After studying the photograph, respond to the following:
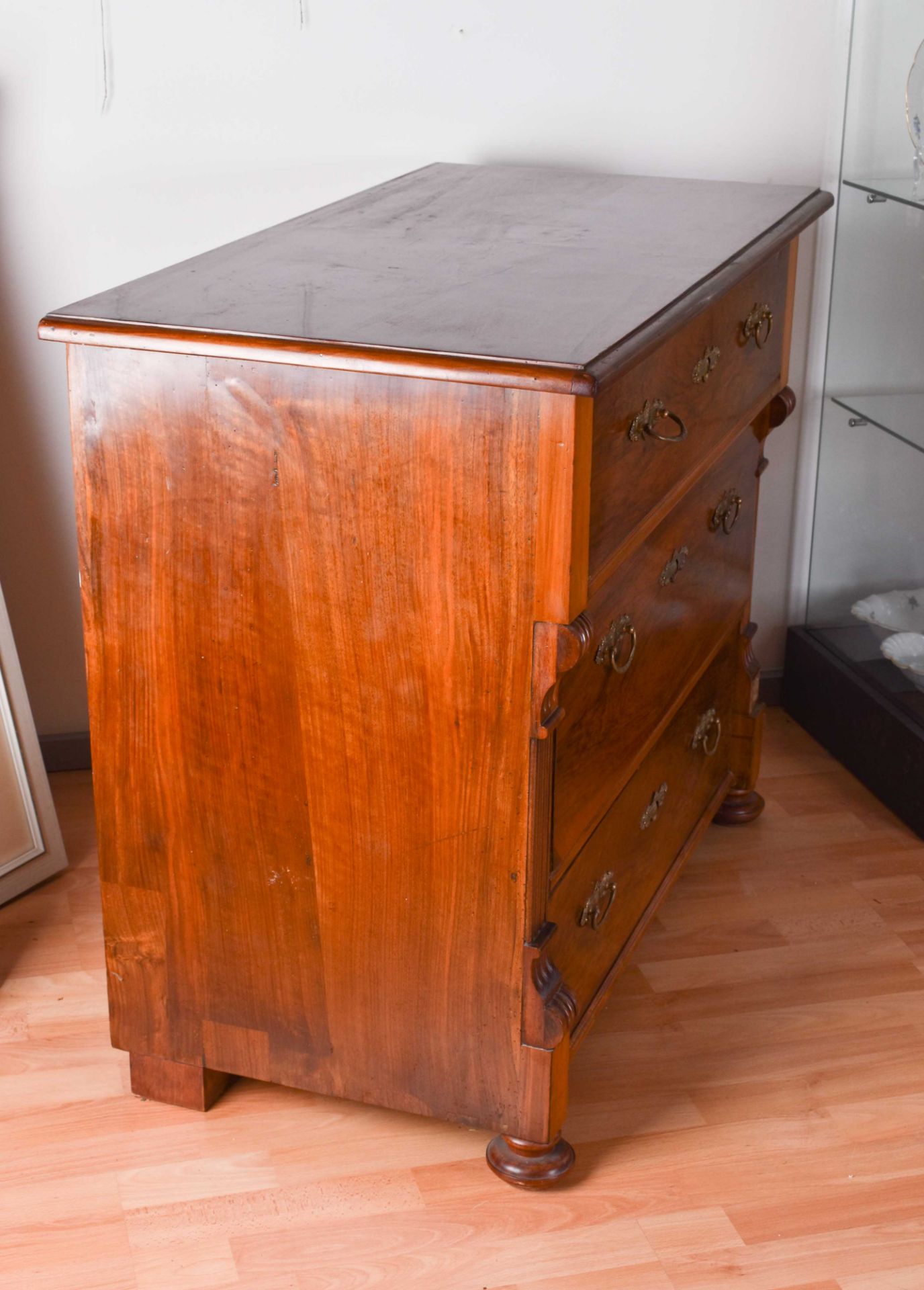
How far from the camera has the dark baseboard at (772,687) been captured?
270 cm

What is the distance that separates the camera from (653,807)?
185cm

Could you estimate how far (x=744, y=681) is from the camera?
2.25m

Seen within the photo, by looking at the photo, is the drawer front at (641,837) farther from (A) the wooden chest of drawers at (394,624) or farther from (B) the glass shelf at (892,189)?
(B) the glass shelf at (892,189)

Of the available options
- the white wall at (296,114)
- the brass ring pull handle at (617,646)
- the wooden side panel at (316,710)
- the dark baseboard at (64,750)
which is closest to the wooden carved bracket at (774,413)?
the white wall at (296,114)

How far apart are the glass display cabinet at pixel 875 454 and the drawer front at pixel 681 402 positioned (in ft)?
1.52

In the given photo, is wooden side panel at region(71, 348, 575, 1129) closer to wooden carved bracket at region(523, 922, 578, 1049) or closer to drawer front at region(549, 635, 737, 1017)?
wooden carved bracket at region(523, 922, 578, 1049)

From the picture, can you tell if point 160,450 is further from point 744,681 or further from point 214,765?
point 744,681

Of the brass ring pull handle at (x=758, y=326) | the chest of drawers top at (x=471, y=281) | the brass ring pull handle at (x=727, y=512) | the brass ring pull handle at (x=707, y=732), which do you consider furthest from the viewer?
the brass ring pull handle at (x=707, y=732)

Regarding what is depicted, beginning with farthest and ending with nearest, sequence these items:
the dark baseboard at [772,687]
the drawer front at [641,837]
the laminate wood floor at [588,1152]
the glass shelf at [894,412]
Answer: the dark baseboard at [772,687] < the glass shelf at [894,412] < the drawer front at [641,837] < the laminate wood floor at [588,1152]

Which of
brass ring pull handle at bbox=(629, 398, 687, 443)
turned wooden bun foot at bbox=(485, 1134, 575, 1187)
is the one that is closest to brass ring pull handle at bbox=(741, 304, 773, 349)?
brass ring pull handle at bbox=(629, 398, 687, 443)

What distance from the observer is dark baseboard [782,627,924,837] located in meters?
2.30

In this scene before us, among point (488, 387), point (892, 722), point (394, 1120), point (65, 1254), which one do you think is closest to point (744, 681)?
point (892, 722)

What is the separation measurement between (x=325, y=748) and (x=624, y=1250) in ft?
2.06

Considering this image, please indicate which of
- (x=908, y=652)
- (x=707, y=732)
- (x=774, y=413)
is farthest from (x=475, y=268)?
(x=908, y=652)
